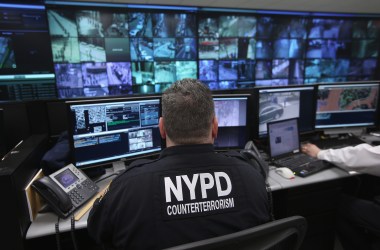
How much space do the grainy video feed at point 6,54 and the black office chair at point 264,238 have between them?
12.4 feet

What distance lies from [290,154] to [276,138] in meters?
0.17

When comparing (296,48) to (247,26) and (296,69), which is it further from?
(247,26)

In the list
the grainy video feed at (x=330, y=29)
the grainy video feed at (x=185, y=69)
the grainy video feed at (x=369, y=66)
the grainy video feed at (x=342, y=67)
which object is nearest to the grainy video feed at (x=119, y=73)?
the grainy video feed at (x=185, y=69)

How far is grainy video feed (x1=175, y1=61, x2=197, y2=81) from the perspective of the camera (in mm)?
4234

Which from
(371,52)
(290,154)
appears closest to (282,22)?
(371,52)

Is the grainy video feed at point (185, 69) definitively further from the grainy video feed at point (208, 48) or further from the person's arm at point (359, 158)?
the person's arm at point (359, 158)

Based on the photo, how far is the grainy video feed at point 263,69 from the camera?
4691mm

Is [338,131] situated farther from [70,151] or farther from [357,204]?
[70,151]

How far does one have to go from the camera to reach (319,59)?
506 cm

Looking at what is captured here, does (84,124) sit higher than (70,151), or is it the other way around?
(84,124)

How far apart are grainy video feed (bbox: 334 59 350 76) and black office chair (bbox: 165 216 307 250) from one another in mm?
5418

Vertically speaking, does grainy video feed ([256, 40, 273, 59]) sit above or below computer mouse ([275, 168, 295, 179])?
above

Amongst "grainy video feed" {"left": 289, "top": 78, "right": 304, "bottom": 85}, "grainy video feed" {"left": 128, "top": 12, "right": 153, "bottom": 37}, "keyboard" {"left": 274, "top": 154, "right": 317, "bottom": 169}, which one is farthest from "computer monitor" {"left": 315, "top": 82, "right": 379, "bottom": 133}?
"grainy video feed" {"left": 289, "top": 78, "right": 304, "bottom": 85}

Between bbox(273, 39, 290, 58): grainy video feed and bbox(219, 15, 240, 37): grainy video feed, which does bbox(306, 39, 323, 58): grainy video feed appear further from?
bbox(219, 15, 240, 37): grainy video feed
